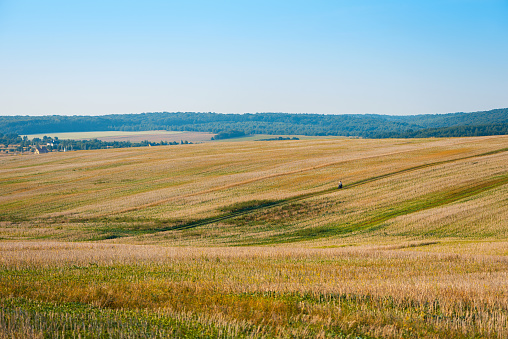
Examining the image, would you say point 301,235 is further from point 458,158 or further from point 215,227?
point 458,158

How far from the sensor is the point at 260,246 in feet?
99.2

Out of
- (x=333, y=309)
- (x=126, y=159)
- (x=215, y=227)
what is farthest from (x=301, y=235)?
(x=126, y=159)

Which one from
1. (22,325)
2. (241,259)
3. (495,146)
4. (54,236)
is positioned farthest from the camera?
(495,146)

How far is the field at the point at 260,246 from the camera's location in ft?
28.8

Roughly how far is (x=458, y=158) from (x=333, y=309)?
62010mm

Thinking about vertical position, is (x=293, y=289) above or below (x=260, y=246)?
Answer: above

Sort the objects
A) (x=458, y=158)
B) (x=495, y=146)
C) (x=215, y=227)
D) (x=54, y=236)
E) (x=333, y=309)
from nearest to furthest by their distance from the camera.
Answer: (x=333, y=309)
(x=54, y=236)
(x=215, y=227)
(x=458, y=158)
(x=495, y=146)

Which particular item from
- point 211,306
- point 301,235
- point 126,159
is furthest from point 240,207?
point 126,159

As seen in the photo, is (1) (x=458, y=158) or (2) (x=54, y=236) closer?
(2) (x=54, y=236)

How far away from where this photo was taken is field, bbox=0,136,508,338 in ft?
28.8

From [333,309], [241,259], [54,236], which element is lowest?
[54,236]

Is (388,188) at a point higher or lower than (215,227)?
higher

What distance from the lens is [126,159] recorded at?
90625 mm

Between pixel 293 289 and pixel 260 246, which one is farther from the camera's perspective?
pixel 260 246
